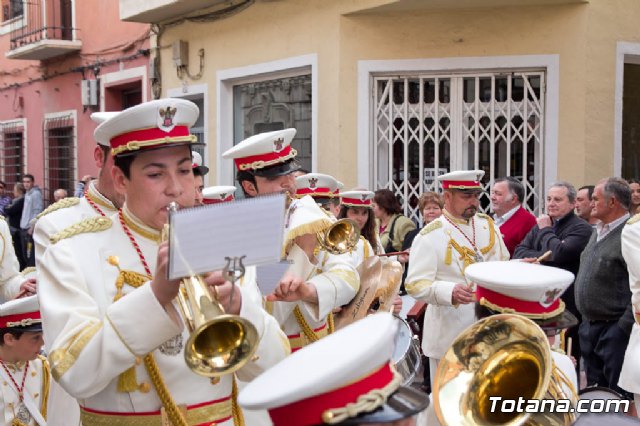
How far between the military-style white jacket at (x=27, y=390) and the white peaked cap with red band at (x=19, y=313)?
9.1 inches

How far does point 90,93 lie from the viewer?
16984 mm

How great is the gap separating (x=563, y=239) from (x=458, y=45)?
3.38 m

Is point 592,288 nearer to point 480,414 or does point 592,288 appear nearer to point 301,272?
point 301,272

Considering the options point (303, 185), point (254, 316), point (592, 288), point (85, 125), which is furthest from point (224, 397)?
point (85, 125)

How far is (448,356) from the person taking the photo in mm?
2953

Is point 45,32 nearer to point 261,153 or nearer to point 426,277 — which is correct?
point 426,277

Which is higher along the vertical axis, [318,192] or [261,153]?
[261,153]

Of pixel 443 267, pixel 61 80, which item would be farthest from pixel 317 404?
pixel 61 80

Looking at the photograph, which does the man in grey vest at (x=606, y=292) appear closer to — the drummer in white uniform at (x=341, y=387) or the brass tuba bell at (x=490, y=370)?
the brass tuba bell at (x=490, y=370)

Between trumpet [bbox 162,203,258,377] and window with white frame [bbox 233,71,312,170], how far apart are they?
9.30 m

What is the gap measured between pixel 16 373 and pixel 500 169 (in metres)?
6.80

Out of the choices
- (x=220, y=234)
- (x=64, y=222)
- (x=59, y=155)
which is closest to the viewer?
(x=220, y=234)

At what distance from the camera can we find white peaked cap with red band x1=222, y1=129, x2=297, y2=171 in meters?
4.79

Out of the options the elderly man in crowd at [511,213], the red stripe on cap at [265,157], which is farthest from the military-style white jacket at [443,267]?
the red stripe on cap at [265,157]
